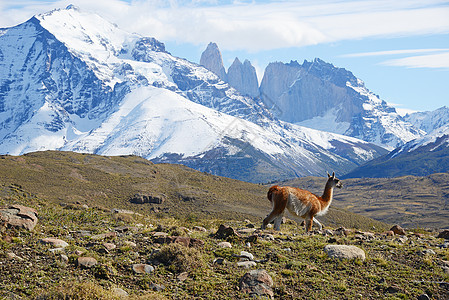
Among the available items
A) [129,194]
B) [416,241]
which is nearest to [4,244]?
[416,241]

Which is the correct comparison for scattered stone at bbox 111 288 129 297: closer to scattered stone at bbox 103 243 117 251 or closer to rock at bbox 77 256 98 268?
rock at bbox 77 256 98 268

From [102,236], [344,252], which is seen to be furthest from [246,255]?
[102,236]

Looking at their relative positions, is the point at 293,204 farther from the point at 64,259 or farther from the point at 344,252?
the point at 64,259

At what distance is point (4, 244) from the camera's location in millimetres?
13461

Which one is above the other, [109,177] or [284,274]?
[284,274]

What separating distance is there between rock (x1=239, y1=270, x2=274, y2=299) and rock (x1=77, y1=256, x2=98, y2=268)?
4414 millimetres

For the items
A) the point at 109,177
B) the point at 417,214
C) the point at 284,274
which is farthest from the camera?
the point at 417,214

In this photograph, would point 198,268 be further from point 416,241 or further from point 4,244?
point 416,241

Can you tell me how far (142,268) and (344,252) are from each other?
7.22m

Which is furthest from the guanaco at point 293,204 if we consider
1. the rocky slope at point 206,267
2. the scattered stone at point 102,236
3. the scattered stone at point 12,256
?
the scattered stone at point 12,256

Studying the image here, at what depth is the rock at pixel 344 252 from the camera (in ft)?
50.2

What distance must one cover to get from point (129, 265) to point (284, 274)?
492 cm

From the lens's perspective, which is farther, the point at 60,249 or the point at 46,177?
Answer: the point at 46,177

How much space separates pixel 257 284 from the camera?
12484 millimetres
